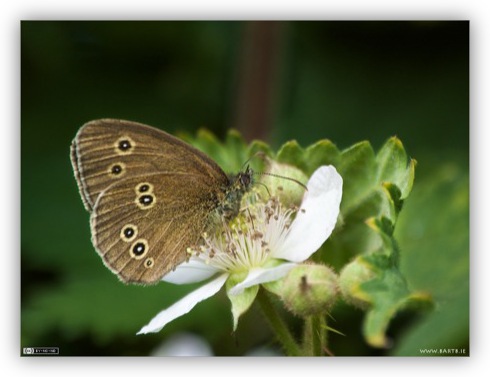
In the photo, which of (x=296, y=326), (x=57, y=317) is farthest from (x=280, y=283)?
(x=57, y=317)

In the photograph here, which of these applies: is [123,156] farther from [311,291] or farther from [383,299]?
→ [383,299]

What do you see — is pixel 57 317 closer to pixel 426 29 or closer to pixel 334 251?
pixel 334 251

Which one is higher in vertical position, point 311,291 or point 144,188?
point 144,188

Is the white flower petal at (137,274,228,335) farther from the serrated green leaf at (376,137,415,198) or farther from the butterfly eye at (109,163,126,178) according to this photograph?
the serrated green leaf at (376,137,415,198)

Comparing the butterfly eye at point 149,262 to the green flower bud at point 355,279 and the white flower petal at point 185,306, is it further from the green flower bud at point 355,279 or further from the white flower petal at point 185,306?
the green flower bud at point 355,279

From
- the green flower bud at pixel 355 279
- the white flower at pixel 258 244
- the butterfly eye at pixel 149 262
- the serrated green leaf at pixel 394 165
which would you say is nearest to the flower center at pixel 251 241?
the white flower at pixel 258 244

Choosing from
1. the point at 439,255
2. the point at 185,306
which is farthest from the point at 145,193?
the point at 439,255

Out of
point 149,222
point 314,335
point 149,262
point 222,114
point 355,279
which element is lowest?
point 314,335
